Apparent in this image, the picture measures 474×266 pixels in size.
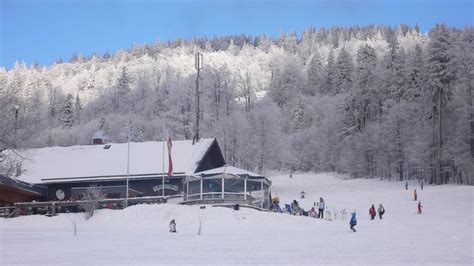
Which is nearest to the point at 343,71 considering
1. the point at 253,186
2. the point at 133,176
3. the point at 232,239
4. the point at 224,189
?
the point at 133,176

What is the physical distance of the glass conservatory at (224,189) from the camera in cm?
3162

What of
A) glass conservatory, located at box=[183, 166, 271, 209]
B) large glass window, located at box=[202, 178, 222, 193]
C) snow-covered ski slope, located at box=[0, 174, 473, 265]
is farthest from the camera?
large glass window, located at box=[202, 178, 222, 193]

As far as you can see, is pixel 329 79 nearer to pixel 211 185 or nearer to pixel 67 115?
pixel 67 115

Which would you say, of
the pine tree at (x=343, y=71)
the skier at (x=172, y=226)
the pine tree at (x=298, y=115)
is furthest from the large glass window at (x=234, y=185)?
the pine tree at (x=343, y=71)

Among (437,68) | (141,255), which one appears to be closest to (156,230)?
(141,255)

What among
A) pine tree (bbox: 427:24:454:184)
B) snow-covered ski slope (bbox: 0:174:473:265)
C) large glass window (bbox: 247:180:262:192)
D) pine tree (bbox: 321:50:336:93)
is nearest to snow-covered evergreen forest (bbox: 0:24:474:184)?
pine tree (bbox: 427:24:454:184)

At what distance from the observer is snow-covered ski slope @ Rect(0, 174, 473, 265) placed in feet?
48.7

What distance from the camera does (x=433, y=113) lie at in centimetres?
6022

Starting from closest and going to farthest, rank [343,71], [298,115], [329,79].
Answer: [298,115] < [343,71] < [329,79]

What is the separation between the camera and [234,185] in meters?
32.1

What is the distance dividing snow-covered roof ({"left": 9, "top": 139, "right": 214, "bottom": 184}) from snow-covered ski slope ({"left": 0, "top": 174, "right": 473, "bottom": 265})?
10.6 m

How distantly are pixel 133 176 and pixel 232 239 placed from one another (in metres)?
21.7

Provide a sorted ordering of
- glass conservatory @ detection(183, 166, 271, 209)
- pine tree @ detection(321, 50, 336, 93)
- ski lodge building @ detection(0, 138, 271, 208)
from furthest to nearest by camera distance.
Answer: pine tree @ detection(321, 50, 336, 93), ski lodge building @ detection(0, 138, 271, 208), glass conservatory @ detection(183, 166, 271, 209)

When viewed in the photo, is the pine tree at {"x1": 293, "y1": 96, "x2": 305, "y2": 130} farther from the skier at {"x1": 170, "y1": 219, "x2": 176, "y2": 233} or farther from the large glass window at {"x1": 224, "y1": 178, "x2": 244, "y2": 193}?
the skier at {"x1": 170, "y1": 219, "x2": 176, "y2": 233}
